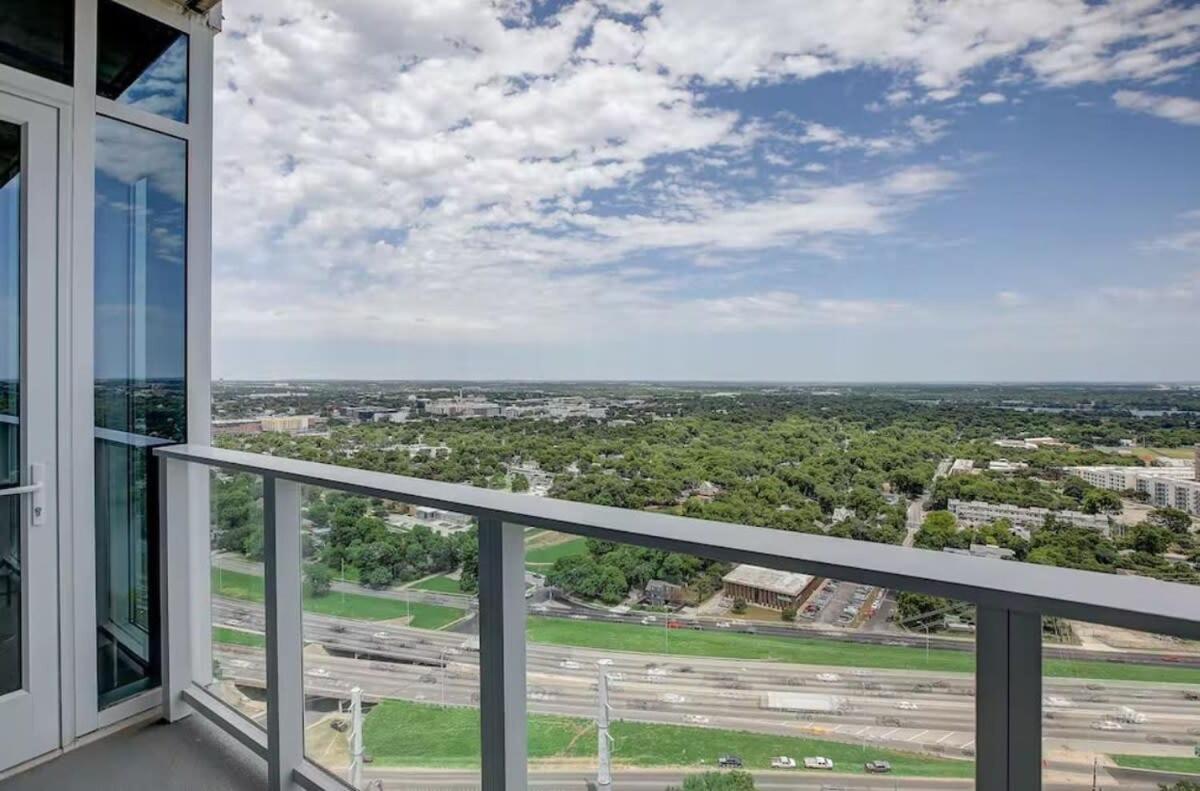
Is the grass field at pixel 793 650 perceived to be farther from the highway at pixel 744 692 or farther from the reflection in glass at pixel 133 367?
the reflection in glass at pixel 133 367

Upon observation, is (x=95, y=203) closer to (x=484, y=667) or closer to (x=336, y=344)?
(x=484, y=667)

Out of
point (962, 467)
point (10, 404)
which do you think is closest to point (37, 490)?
point (10, 404)

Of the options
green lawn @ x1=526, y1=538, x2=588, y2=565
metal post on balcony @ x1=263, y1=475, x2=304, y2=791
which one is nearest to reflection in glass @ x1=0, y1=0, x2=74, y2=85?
metal post on balcony @ x1=263, y1=475, x2=304, y2=791

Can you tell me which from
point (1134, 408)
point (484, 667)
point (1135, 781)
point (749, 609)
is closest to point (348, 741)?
point (484, 667)

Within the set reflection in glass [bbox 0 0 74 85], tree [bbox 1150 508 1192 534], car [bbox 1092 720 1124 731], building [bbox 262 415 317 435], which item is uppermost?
reflection in glass [bbox 0 0 74 85]

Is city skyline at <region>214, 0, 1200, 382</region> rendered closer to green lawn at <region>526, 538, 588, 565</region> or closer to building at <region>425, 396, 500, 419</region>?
building at <region>425, 396, 500, 419</region>
